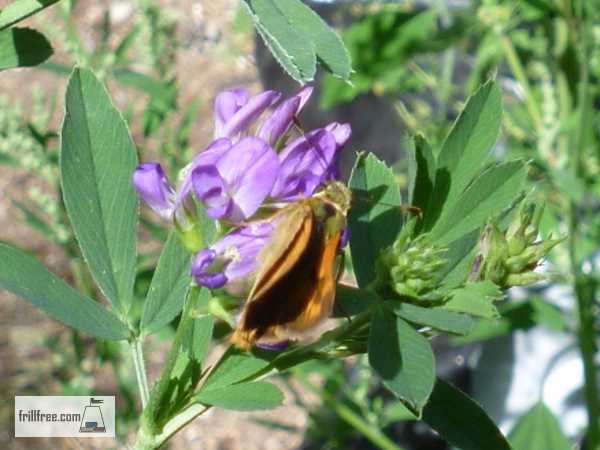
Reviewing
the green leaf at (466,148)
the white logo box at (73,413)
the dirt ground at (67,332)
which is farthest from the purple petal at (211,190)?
the dirt ground at (67,332)

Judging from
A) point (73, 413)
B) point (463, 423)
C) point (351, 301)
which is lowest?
point (73, 413)

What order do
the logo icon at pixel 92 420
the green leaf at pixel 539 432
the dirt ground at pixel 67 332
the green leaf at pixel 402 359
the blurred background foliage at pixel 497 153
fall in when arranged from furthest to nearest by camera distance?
the dirt ground at pixel 67 332 → the blurred background foliage at pixel 497 153 → the green leaf at pixel 539 432 → the logo icon at pixel 92 420 → the green leaf at pixel 402 359

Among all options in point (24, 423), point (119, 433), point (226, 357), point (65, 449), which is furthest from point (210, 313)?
point (65, 449)

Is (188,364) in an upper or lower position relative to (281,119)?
lower

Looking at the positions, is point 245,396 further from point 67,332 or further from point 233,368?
point 67,332

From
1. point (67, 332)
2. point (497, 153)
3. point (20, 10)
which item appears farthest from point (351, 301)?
point (67, 332)

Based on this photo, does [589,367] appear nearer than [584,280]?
Yes

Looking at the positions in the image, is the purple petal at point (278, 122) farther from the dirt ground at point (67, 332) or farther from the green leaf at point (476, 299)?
the dirt ground at point (67, 332)
